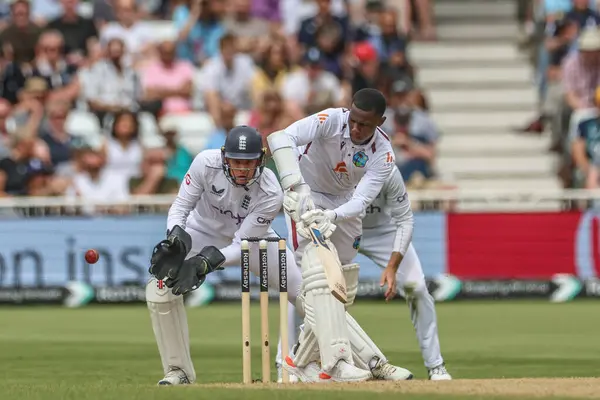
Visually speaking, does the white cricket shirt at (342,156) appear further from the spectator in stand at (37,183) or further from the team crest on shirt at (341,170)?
the spectator in stand at (37,183)

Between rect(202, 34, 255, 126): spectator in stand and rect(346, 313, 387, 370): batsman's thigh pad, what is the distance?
9260mm

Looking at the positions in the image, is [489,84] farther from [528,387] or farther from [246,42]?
[528,387]

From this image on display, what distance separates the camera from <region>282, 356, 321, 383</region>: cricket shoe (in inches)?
378

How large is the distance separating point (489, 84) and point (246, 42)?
13.2 ft

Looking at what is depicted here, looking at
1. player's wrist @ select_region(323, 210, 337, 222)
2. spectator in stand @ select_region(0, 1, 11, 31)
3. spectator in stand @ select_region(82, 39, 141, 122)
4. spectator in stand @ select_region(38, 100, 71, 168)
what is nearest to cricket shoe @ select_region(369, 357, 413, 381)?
player's wrist @ select_region(323, 210, 337, 222)

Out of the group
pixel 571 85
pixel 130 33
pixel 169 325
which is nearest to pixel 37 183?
pixel 130 33

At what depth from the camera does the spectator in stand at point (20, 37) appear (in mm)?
19422

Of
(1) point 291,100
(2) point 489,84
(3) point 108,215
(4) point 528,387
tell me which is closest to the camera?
(4) point 528,387

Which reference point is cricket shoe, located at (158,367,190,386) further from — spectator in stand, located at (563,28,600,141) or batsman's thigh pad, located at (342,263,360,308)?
spectator in stand, located at (563,28,600,141)

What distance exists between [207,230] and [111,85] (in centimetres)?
906

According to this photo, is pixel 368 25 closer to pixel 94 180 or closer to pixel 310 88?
pixel 310 88

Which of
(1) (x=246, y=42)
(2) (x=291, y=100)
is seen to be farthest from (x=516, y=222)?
(1) (x=246, y=42)

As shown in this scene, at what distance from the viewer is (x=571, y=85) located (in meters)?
Result: 18.9

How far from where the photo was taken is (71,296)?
56.4 feet
